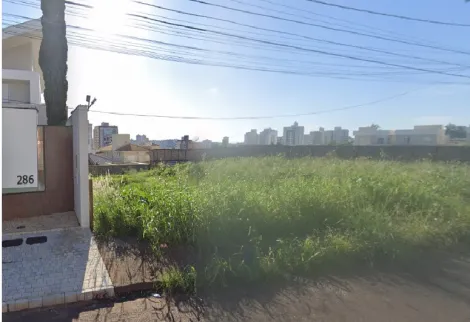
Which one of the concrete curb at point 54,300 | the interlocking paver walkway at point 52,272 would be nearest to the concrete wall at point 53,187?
the interlocking paver walkway at point 52,272

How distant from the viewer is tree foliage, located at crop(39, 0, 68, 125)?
288 inches

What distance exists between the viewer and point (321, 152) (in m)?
21.1

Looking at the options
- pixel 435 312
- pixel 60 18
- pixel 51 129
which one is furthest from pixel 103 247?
pixel 60 18

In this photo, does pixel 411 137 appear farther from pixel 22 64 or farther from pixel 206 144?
pixel 22 64

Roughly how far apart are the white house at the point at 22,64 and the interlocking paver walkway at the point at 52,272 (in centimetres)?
693

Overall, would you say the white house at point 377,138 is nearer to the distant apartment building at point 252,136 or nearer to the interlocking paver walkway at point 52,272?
the distant apartment building at point 252,136

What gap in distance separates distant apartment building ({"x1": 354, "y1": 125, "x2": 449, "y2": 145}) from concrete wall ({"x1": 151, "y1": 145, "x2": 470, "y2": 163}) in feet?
38.4

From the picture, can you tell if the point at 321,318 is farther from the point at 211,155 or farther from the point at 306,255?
the point at 211,155

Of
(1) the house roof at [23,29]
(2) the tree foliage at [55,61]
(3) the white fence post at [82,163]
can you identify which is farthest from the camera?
(1) the house roof at [23,29]

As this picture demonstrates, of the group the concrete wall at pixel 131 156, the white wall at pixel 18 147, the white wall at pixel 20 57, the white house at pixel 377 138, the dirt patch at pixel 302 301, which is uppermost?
the white wall at pixel 20 57

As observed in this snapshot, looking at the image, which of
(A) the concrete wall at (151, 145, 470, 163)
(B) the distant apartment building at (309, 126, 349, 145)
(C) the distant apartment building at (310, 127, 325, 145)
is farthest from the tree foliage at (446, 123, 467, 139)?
(A) the concrete wall at (151, 145, 470, 163)

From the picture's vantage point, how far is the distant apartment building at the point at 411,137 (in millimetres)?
33281

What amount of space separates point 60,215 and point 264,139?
32.7 metres

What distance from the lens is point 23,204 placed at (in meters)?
5.46
